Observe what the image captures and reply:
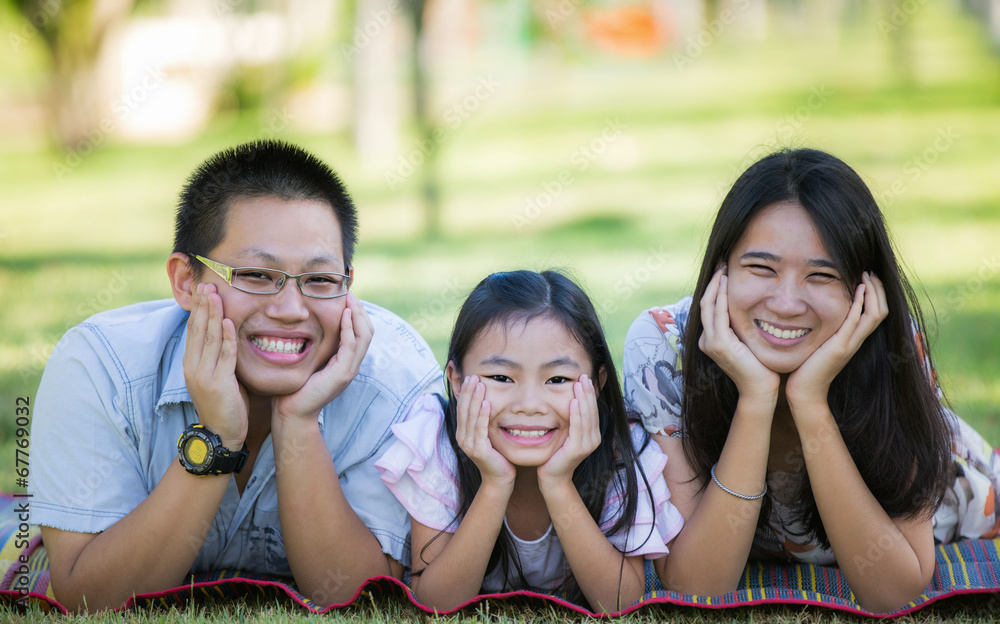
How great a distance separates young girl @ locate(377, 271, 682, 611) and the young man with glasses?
0.22 metres

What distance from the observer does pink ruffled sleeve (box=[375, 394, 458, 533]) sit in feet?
10.6

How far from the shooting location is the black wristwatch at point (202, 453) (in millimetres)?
3029

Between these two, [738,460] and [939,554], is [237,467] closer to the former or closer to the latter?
[738,460]

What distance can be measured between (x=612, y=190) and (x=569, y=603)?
11.9m

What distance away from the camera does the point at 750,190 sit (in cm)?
330

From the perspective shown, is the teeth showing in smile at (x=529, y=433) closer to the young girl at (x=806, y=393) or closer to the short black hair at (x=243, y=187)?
the young girl at (x=806, y=393)

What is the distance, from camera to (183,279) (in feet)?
10.9

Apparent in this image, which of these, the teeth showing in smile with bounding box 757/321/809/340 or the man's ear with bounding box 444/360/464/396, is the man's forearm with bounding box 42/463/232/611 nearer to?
the man's ear with bounding box 444/360/464/396

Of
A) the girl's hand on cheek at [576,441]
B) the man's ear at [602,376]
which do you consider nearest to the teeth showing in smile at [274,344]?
the girl's hand on cheek at [576,441]

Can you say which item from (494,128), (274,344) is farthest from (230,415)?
(494,128)

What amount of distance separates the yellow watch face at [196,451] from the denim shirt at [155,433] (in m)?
0.17

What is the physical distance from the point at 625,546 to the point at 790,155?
150 centimetres

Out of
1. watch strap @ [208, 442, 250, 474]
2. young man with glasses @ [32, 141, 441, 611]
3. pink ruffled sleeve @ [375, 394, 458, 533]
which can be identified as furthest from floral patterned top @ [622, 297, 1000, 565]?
watch strap @ [208, 442, 250, 474]

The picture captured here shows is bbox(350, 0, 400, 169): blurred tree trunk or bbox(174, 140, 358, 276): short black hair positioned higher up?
bbox(350, 0, 400, 169): blurred tree trunk
